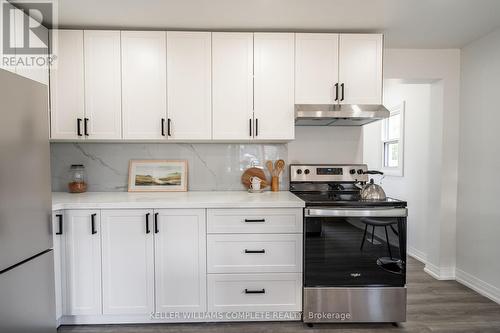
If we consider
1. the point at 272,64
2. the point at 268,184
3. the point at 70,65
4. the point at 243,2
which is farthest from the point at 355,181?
the point at 70,65

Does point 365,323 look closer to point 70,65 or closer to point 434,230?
point 434,230

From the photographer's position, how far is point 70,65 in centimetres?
220

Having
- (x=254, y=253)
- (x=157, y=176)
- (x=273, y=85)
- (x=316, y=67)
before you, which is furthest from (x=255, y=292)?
(x=316, y=67)

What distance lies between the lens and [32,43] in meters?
2.05

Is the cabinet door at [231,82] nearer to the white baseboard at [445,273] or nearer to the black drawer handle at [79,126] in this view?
the black drawer handle at [79,126]

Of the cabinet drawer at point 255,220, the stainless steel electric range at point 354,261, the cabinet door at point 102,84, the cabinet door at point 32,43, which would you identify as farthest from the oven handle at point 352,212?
the cabinet door at point 32,43

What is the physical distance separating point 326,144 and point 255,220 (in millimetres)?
1203

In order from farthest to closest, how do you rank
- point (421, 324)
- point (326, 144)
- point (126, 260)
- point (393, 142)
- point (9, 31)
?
point (393, 142)
point (326, 144)
point (421, 324)
point (126, 260)
point (9, 31)

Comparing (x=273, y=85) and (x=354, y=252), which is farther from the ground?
(x=273, y=85)

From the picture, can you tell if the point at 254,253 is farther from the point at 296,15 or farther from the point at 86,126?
the point at 296,15

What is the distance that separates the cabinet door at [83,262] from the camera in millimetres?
1922

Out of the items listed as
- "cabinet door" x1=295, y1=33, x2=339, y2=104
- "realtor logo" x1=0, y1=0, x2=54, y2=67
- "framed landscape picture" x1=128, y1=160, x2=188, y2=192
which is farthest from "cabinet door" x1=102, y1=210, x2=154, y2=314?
"cabinet door" x1=295, y1=33, x2=339, y2=104

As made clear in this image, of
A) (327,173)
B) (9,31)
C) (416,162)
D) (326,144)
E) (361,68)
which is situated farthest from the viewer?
(416,162)

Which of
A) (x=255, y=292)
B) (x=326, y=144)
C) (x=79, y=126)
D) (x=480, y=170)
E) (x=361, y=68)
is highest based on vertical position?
(x=361, y=68)
